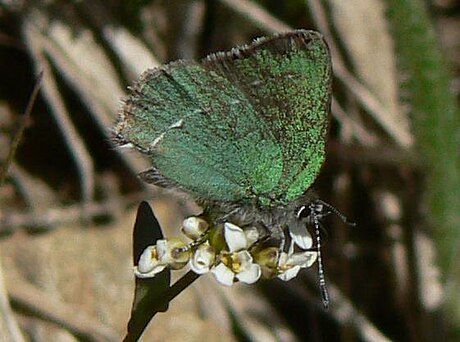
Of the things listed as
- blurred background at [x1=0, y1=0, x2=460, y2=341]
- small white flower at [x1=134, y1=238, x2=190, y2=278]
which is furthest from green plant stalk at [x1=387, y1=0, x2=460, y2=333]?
small white flower at [x1=134, y1=238, x2=190, y2=278]

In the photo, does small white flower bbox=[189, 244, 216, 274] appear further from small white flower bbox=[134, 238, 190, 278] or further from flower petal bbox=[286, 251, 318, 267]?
flower petal bbox=[286, 251, 318, 267]

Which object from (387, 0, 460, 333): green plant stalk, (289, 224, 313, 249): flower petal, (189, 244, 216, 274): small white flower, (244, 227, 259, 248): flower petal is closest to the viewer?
(189, 244, 216, 274): small white flower

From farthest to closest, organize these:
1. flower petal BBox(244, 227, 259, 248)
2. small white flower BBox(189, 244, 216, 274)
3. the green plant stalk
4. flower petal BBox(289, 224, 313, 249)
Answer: the green plant stalk < flower petal BBox(289, 224, 313, 249) < flower petal BBox(244, 227, 259, 248) < small white flower BBox(189, 244, 216, 274)

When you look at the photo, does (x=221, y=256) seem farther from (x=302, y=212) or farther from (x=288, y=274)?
(x=302, y=212)

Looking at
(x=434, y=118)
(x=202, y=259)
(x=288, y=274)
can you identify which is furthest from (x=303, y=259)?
→ (x=434, y=118)

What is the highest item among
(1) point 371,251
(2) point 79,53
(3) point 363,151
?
(2) point 79,53

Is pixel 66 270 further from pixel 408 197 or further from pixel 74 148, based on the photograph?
pixel 408 197

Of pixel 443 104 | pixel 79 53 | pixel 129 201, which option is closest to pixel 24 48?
pixel 79 53
